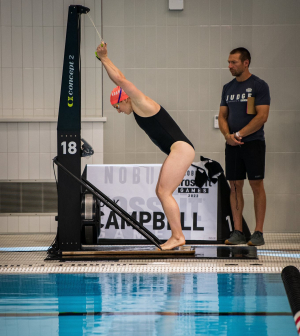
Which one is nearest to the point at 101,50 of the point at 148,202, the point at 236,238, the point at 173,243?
the point at 173,243

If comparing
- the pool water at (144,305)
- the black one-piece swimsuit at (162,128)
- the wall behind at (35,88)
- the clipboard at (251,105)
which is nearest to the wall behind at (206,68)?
the wall behind at (35,88)

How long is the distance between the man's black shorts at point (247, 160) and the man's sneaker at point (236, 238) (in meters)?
0.56

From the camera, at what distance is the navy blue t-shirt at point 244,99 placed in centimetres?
502

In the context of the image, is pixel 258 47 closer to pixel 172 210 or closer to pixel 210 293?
pixel 172 210

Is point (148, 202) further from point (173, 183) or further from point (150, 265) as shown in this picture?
point (150, 265)

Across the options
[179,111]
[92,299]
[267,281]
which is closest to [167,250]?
[267,281]

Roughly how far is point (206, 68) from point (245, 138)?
5.56 feet

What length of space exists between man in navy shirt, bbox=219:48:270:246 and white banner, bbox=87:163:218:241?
26cm

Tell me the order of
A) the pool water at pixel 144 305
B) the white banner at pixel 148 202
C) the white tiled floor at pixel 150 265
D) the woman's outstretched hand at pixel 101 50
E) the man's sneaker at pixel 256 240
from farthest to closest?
the white banner at pixel 148 202
the man's sneaker at pixel 256 240
the woman's outstretched hand at pixel 101 50
the white tiled floor at pixel 150 265
the pool water at pixel 144 305

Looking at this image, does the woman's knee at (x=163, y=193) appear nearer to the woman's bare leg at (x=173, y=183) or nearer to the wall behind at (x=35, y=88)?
the woman's bare leg at (x=173, y=183)

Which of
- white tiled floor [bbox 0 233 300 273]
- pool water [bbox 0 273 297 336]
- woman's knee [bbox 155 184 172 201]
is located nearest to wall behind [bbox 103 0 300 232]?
white tiled floor [bbox 0 233 300 273]

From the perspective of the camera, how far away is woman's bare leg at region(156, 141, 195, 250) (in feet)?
13.7

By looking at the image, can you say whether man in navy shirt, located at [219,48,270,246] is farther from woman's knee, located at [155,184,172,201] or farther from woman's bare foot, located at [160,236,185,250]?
woman's knee, located at [155,184,172,201]

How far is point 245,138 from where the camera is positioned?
507 cm
